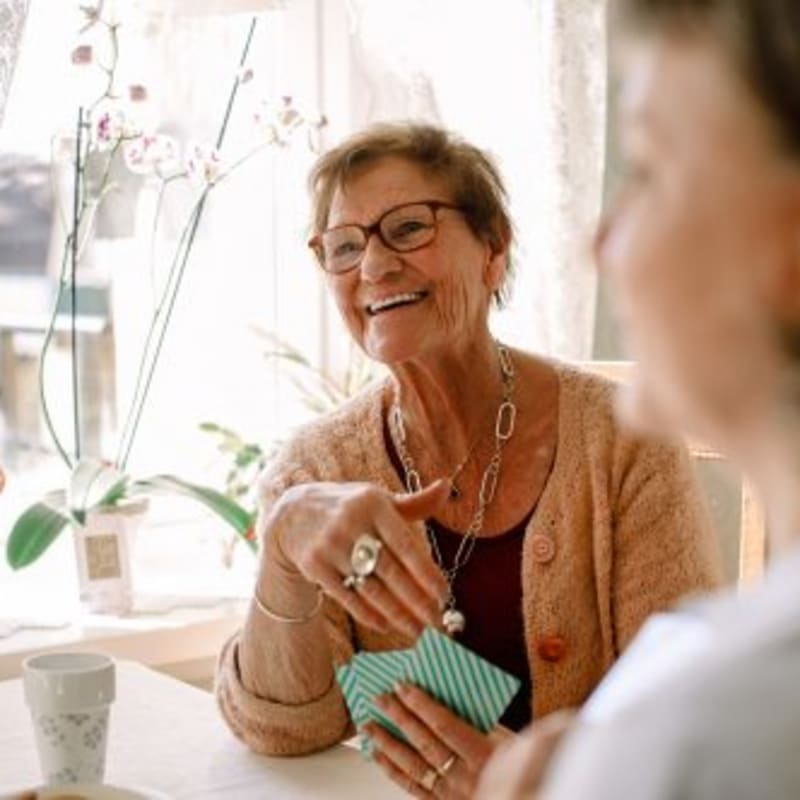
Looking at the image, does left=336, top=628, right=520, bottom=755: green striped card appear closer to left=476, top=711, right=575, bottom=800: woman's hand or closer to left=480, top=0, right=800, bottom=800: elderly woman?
left=476, top=711, right=575, bottom=800: woman's hand

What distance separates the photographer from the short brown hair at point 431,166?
1.86 meters

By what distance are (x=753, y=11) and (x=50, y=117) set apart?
2.16m

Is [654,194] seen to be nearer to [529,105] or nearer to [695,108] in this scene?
[695,108]

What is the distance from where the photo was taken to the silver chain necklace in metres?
1.79

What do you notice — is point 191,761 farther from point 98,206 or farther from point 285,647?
point 98,206

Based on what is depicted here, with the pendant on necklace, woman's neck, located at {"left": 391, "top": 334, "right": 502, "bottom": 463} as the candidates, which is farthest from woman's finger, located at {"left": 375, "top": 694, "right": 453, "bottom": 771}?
woman's neck, located at {"left": 391, "top": 334, "right": 502, "bottom": 463}

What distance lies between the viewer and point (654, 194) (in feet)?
1.91

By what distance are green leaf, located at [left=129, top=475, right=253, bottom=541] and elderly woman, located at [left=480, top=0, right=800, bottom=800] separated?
5.87 ft

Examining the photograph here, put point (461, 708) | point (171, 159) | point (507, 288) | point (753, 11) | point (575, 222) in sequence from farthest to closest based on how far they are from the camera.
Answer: point (575, 222) < point (171, 159) < point (507, 288) < point (461, 708) < point (753, 11)

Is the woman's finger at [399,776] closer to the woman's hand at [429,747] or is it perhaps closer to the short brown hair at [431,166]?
the woman's hand at [429,747]

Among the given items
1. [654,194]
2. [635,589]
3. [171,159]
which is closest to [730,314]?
[654,194]

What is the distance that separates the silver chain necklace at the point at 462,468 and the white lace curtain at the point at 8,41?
0.70 metres

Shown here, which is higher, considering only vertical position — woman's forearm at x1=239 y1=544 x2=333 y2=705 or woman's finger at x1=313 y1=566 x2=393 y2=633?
woman's finger at x1=313 y1=566 x2=393 y2=633

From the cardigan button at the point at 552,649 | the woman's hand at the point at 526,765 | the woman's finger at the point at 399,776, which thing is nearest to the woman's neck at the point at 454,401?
the cardigan button at the point at 552,649
